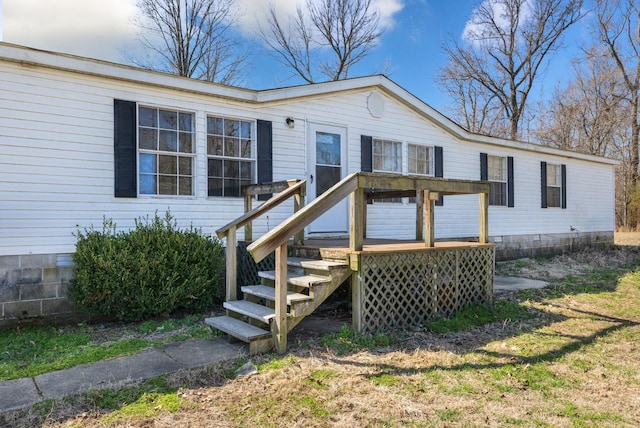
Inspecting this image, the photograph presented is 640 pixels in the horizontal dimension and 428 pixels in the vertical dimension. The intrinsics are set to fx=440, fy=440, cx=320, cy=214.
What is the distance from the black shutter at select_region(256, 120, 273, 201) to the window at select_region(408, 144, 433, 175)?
3197 mm

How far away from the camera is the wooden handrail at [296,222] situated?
379 centimetres

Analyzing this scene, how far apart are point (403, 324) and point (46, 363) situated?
11.3ft

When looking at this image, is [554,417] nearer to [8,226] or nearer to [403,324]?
[403,324]

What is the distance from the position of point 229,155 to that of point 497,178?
269 inches

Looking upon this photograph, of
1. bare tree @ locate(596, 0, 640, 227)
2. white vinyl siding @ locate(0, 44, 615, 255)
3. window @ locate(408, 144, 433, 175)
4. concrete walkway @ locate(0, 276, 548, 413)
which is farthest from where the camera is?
bare tree @ locate(596, 0, 640, 227)

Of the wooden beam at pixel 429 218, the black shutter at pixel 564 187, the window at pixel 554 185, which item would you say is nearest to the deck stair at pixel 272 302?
the wooden beam at pixel 429 218

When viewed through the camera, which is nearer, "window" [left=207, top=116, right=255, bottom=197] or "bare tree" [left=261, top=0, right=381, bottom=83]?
"window" [left=207, top=116, right=255, bottom=197]

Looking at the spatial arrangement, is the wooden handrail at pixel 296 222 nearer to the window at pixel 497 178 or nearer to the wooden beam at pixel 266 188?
the wooden beam at pixel 266 188

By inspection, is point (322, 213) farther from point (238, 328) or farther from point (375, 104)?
point (375, 104)

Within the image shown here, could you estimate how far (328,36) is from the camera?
20672 millimetres

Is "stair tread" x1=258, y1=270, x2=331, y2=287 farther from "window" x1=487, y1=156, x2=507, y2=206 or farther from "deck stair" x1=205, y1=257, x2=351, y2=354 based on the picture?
"window" x1=487, y1=156, x2=507, y2=206

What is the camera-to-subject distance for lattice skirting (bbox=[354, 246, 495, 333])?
15.0 ft

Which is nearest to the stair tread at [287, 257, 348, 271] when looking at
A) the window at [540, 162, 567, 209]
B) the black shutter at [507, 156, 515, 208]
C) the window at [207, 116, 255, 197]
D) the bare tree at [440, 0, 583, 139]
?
the window at [207, 116, 255, 197]

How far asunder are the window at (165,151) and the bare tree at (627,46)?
2239 cm
